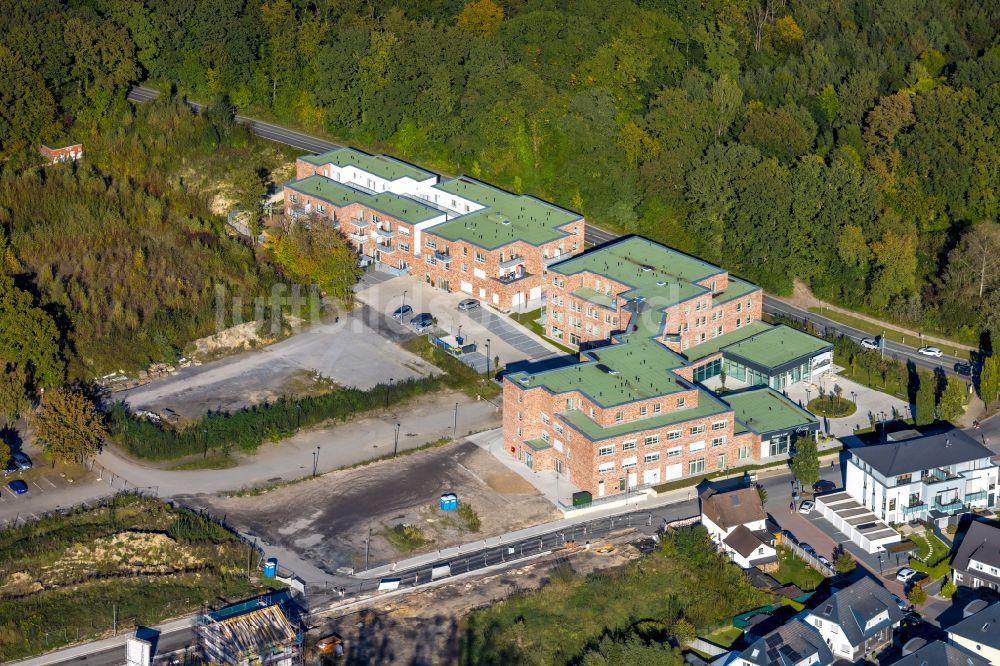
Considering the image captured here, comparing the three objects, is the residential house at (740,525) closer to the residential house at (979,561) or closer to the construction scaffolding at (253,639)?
the residential house at (979,561)

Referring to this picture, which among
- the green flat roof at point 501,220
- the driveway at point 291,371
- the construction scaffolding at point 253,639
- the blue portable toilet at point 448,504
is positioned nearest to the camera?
the construction scaffolding at point 253,639

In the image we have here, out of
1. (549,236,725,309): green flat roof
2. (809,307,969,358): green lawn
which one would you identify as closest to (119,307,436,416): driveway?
(549,236,725,309): green flat roof

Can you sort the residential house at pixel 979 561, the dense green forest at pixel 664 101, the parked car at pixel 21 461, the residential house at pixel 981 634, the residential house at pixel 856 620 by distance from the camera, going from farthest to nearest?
the dense green forest at pixel 664 101 < the parked car at pixel 21 461 < the residential house at pixel 979 561 < the residential house at pixel 856 620 < the residential house at pixel 981 634

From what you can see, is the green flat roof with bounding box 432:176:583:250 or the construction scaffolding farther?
the green flat roof with bounding box 432:176:583:250

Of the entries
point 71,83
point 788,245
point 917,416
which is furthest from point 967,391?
point 71,83

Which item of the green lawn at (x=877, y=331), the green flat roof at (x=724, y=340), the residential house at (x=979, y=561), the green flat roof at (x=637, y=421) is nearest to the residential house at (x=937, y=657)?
the residential house at (x=979, y=561)

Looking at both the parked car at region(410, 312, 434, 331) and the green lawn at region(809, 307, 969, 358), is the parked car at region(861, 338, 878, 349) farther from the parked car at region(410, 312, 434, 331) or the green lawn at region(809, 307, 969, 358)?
the parked car at region(410, 312, 434, 331)

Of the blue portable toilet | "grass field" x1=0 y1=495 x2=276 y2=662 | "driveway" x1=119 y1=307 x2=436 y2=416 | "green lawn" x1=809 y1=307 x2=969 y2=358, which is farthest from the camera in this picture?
"green lawn" x1=809 y1=307 x2=969 y2=358
